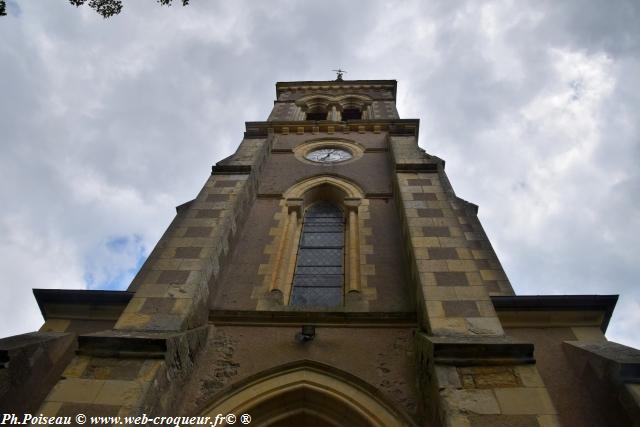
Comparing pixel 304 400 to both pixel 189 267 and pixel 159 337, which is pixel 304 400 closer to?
pixel 159 337

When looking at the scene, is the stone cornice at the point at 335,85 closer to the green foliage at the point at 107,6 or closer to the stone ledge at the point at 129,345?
the green foliage at the point at 107,6

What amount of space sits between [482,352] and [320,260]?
4029 millimetres

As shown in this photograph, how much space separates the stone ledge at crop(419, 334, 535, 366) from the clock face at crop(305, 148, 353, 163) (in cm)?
743

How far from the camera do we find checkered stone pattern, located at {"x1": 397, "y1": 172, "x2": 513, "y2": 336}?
4.68 metres

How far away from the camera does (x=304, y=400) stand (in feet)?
16.2

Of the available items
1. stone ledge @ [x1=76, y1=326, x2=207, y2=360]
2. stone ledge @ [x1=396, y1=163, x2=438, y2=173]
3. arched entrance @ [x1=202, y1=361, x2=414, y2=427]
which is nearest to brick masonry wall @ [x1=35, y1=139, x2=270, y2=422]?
stone ledge @ [x1=76, y1=326, x2=207, y2=360]

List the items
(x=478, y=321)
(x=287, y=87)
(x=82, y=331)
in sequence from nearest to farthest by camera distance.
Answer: (x=478, y=321) < (x=82, y=331) < (x=287, y=87)

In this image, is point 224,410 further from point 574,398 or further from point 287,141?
point 287,141

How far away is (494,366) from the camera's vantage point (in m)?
4.03

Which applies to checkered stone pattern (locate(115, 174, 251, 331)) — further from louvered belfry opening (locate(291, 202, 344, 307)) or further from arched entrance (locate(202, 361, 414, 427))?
louvered belfry opening (locate(291, 202, 344, 307))

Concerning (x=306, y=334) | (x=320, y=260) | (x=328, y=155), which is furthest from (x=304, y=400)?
(x=328, y=155)

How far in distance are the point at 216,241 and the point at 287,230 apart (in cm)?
213

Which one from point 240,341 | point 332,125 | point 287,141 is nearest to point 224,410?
point 240,341

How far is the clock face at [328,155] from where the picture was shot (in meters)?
11.2
